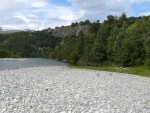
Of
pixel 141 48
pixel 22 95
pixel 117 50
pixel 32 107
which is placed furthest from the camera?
pixel 117 50

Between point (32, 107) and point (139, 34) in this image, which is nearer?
point (32, 107)

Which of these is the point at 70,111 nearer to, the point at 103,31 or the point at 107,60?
the point at 107,60

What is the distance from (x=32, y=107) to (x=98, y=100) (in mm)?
6359

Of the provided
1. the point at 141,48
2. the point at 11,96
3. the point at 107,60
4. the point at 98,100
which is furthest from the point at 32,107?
the point at 107,60

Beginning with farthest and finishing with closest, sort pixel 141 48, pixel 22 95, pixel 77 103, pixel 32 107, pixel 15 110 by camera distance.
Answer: pixel 141 48 → pixel 22 95 → pixel 77 103 → pixel 32 107 → pixel 15 110

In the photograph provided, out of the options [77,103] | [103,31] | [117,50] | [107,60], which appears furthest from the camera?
[103,31]

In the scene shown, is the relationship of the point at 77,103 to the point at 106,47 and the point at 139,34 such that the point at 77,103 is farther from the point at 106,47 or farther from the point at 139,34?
the point at 106,47

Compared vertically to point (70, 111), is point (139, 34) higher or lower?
higher

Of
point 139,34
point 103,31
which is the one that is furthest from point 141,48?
point 103,31

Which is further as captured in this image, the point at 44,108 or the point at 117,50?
the point at 117,50

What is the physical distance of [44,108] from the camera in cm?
1956

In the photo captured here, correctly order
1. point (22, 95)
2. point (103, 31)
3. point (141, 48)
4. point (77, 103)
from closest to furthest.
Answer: point (77, 103) < point (22, 95) < point (141, 48) < point (103, 31)

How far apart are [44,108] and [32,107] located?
0.76 meters

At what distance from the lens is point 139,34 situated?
97.4 m
